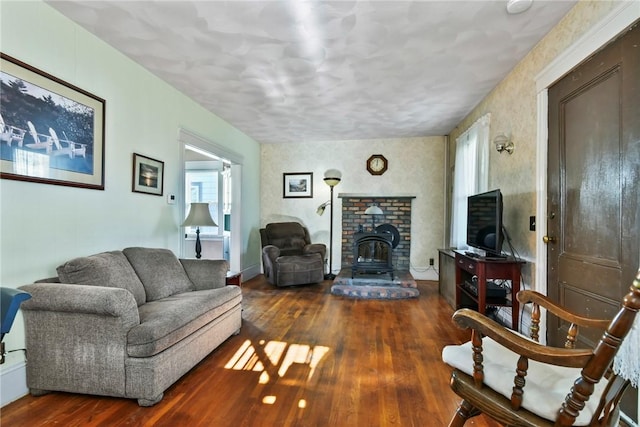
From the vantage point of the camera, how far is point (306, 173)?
18.3ft

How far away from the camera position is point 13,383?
68.6 inches

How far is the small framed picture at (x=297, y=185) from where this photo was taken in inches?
219

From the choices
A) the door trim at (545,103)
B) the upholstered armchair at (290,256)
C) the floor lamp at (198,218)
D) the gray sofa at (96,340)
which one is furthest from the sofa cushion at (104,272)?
the door trim at (545,103)

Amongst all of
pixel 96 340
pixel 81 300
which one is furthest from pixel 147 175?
pixel 96 340

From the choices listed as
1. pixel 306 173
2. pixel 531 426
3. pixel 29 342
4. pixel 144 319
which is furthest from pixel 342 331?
pixel 306 173

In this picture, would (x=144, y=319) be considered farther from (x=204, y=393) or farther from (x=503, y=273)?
(x=503, y=273)

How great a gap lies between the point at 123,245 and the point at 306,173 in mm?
3460

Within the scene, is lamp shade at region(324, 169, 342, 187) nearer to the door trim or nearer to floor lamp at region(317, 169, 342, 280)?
floor lamp at region(317, 169, 342, 280)

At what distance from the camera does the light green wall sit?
5.90 feet

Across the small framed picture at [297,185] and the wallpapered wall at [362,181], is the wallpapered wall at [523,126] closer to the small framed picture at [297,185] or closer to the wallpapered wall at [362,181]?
the wallpapered wall at [362,181]

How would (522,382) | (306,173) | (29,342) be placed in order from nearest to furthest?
(522,382)
(29,342)
(306,173)

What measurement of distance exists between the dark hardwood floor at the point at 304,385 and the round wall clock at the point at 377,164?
2.83 metres

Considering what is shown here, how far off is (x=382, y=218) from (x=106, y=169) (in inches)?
160

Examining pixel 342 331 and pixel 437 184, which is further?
pixel 437 184
